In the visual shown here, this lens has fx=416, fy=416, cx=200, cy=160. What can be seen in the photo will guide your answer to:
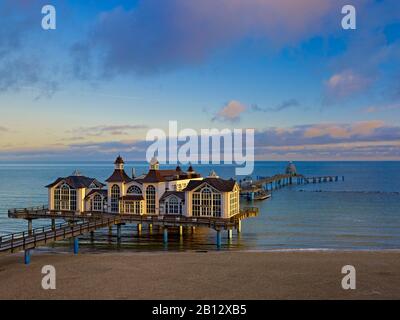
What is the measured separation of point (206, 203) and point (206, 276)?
61.2 feet

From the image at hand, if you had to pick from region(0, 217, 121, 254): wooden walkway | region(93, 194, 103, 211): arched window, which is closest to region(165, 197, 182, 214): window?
region(0, 217, 121, 254): wooden walkway

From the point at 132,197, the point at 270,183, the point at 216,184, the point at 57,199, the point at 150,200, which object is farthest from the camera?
the point at 270,183

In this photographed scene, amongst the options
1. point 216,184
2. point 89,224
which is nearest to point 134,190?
point 89,224

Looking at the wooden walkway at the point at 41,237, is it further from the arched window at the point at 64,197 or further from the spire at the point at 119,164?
the arched window at the point at 64,197

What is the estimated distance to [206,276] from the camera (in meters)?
27.7

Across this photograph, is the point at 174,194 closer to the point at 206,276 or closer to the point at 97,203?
the point at 97,203

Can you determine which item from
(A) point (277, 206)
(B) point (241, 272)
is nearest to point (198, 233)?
(B) point (241, 272)

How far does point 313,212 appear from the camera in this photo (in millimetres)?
71875

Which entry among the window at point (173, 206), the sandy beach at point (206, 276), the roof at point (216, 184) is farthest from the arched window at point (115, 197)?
the sandy beach at point (206, 276)

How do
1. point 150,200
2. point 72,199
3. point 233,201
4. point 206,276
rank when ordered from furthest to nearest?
point 72,199, point 150,200, point 233,201, point 206,276

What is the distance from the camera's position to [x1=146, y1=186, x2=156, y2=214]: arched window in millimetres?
48625

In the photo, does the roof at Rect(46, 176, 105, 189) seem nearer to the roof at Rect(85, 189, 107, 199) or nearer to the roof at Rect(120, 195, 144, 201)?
the roof at Rect(85, 189, 107, 199)
